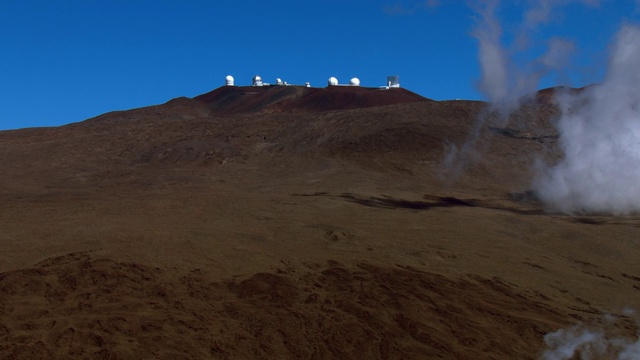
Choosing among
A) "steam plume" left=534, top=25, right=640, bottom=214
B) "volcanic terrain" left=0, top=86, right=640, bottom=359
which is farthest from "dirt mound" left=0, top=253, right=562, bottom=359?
"steam plume" left=534, top=25, right=640, bottom=214

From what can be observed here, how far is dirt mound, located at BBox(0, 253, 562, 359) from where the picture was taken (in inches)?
331

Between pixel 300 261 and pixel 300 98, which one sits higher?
pixel 300 98

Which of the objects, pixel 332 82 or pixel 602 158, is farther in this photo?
pixel 332 82

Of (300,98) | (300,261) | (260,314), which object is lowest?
(260,314)

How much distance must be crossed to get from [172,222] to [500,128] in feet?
69.2

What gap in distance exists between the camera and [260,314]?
31.0 feet

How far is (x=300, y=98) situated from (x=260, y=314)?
136 ft

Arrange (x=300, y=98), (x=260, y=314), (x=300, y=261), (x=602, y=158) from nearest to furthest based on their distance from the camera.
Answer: (x=260, y=314), (x=300, y=261), (x=602, y=158), (x=300, y=98)

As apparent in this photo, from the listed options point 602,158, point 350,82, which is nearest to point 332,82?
point 350,82

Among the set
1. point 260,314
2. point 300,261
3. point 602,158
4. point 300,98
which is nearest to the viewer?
point 260,314

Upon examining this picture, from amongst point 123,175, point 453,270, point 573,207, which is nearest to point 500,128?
point 573,207

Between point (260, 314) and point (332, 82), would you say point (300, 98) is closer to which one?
point (332, 82)

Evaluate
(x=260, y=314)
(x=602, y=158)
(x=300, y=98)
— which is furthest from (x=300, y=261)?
(x=300, y=98)

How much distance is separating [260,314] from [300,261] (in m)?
2.46
